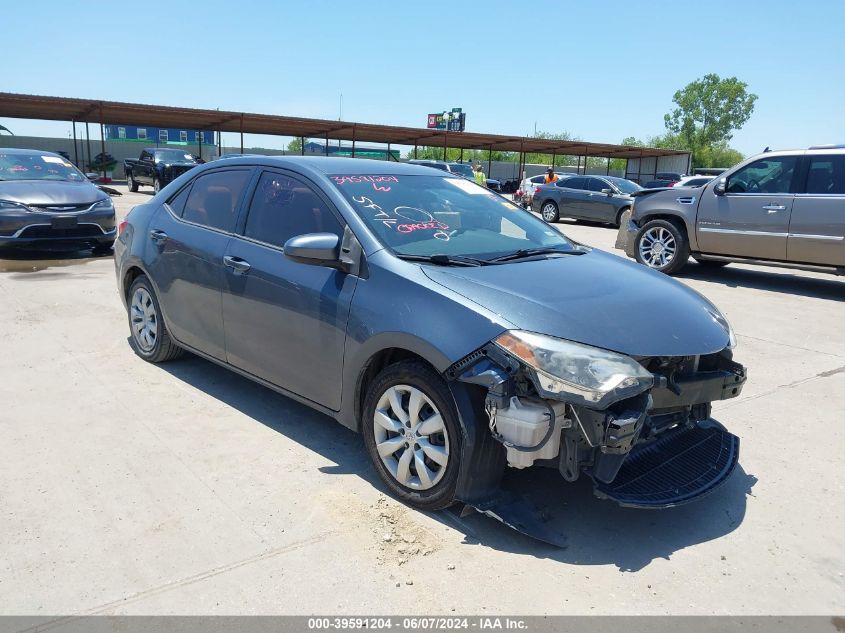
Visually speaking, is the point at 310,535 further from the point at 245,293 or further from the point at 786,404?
Result: the point at 786,404

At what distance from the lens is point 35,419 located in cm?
419

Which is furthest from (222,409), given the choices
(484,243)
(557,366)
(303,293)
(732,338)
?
(732,338)

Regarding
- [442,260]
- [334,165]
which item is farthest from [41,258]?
[442,260]

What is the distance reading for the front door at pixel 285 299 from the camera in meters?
3.53

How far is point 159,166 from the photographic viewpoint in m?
23.8

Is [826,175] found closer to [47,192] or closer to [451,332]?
[451,332]

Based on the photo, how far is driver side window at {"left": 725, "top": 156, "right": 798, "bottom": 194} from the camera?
9.07m

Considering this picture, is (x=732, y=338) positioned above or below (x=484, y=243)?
below

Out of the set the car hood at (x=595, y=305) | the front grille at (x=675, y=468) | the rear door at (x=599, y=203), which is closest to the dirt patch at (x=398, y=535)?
the front grille at (x=675, y=468)

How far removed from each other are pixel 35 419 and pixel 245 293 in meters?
1.59

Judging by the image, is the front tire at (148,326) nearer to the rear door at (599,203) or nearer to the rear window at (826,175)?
the rear window at (826,175)

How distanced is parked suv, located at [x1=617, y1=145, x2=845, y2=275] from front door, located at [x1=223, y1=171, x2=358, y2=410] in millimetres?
7623

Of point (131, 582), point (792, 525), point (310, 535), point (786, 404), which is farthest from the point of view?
point (786, 404)

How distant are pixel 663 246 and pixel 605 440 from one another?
8494 mm
